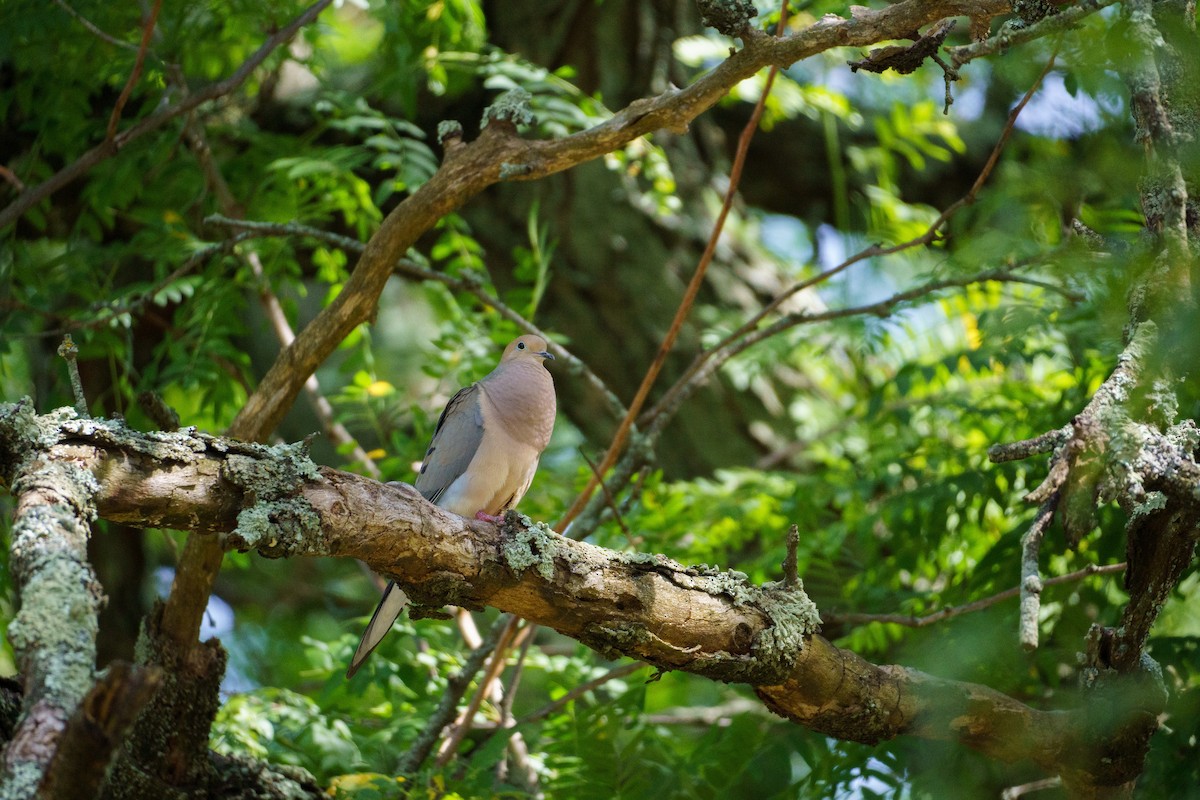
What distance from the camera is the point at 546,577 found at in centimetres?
256

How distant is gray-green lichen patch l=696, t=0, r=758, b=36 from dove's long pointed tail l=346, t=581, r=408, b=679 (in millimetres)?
1976

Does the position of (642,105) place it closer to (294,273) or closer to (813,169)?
(294,273)

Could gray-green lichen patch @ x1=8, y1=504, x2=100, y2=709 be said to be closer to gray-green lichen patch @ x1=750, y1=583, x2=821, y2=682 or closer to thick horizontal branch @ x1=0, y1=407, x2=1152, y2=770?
thick horizontal branch @ x1=0, y1=407, x2=1152, y2=770

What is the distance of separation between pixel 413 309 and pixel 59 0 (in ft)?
16.6

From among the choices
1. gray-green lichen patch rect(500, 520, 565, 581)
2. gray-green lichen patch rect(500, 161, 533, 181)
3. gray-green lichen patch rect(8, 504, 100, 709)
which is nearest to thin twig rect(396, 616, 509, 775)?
gray-green lichen patch rect(500, 520, 565, 581)

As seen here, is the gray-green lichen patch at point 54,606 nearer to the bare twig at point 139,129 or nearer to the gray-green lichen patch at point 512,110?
the gray-green lichen patch at point 512,110

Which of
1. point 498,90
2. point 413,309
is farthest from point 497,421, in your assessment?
point 413,309

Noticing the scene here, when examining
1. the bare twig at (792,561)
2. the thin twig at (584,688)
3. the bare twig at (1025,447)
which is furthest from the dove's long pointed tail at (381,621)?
the bare twig at (1025,447)

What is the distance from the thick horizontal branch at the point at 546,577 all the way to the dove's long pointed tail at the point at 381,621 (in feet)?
2.73

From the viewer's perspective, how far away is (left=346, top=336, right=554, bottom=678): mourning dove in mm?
3541

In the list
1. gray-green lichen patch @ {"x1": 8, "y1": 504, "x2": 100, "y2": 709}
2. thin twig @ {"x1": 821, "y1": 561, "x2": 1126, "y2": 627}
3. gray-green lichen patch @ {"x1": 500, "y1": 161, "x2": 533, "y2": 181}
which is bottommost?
gray-green lichen patch @ {"x1": 8, "y1": 504, "x2": 100, "y2": 709}

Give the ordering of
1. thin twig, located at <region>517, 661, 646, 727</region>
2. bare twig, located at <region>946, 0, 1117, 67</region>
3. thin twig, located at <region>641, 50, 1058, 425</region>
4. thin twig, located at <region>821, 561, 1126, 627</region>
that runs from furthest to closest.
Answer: thin twig, located at <region>517, 661, 646, 727</region> < thin twig, located at <region>641, 50, 1058, 425</region> < thin twig, located at <region>821, 561, 1126, 627</region> < bare twig, located at <region>946, 0, 1117, 67</region>

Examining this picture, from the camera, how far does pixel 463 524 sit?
2562mm

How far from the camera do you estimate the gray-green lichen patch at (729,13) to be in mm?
2869
